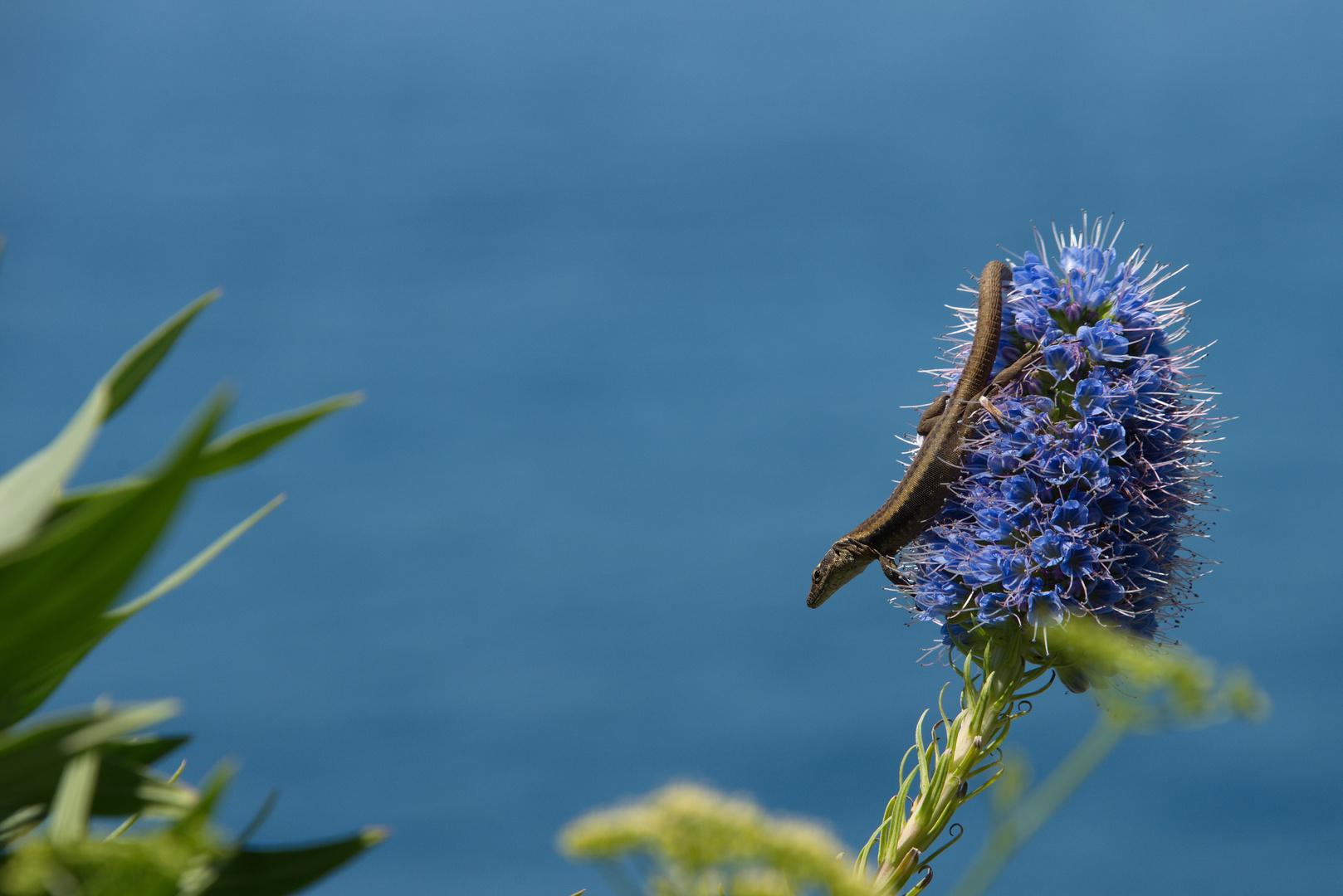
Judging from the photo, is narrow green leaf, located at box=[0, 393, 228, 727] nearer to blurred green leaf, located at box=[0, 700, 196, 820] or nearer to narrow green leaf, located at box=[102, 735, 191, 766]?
blurred green leaf, located at box=[0, 700, 196, 820]

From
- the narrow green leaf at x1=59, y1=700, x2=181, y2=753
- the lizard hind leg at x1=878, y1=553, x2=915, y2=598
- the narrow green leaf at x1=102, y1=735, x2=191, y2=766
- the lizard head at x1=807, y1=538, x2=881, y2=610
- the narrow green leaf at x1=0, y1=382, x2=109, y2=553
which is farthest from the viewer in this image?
the lizard head at x1=807, y1=538, x2=881, y2=610

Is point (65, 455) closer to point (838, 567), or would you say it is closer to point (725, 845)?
point (725, 845)

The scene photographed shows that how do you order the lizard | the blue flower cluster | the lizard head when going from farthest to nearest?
the lizard head < the lizard < the blue flower cluster

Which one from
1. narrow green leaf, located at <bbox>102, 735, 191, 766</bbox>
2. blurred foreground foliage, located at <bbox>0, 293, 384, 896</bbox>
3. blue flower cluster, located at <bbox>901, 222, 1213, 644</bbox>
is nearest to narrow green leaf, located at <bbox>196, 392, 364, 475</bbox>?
blurred foreground foliage, located at <bbox>0, 293, 384, 896</bbox>

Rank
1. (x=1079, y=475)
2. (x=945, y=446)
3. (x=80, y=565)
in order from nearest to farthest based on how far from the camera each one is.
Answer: (x=80, y=565) < (x=1079, y=475) < (x=945, y=446)

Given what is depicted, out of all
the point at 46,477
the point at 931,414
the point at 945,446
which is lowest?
the point at 46,477

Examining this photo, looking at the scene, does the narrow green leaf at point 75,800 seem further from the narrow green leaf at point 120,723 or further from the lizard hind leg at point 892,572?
the lizard hind leg at point 892,572

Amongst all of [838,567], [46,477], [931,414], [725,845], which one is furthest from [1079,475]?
[46,477]

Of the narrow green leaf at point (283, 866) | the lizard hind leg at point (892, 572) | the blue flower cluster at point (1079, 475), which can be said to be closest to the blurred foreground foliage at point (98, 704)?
the narrow green leaf at point (283, 866)
